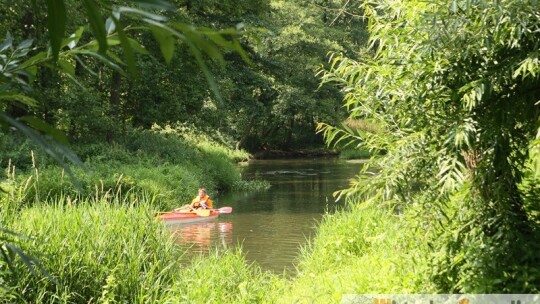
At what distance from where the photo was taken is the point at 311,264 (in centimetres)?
816

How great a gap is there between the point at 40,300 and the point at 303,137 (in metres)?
39.3

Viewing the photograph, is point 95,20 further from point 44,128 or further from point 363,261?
point 363,261

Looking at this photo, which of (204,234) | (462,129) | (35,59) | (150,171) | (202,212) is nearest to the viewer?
(35,59)

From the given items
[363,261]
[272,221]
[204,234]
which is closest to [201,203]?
[204,234]

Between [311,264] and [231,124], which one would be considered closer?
[311,264]

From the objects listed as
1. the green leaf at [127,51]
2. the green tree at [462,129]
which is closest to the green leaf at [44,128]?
the green leaf at [127,51]

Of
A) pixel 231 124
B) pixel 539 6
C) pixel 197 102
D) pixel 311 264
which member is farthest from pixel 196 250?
pixel 231 124

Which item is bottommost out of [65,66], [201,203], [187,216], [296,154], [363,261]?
[296,154]

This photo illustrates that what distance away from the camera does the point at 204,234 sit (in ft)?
46.5

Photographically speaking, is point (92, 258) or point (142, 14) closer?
point (142, 14)

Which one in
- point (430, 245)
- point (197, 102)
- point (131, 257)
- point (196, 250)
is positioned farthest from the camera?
point (197, 102)

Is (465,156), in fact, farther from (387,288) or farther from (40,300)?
(40,300)

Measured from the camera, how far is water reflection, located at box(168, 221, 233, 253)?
12.8 m

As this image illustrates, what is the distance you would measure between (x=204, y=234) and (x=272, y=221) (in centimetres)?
187
